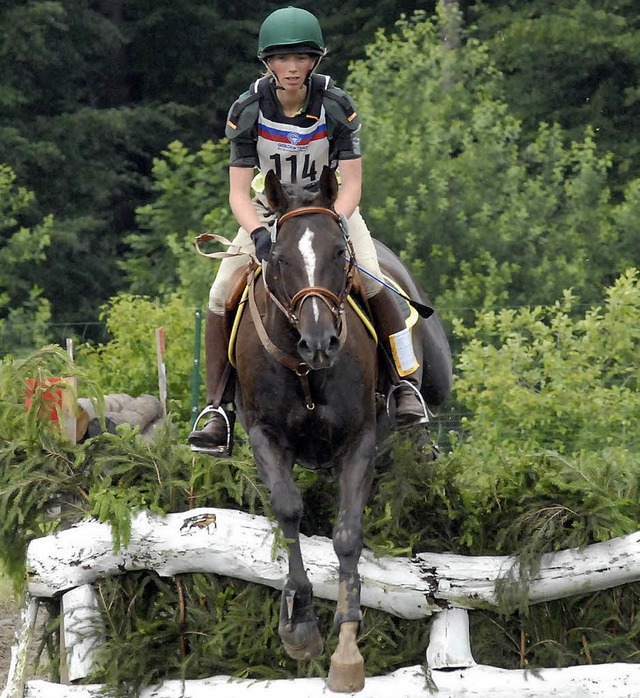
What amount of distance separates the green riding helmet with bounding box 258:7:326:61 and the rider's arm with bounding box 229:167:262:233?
542 mm

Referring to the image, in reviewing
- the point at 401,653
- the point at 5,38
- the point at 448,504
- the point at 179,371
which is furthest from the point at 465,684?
the point at 5,38

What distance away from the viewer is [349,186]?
6809mm

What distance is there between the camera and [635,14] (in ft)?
80.2

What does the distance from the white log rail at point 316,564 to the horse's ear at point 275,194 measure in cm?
152

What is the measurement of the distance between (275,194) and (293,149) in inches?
20.2

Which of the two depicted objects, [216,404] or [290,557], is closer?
[290,557]

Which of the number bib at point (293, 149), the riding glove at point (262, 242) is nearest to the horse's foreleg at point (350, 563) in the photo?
the riding glove at point (262, 242)

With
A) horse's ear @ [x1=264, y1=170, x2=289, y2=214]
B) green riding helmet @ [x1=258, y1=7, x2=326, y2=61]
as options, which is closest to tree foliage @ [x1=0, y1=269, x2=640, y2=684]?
horse's ear @ [x1=264, y1=170, x2=289, y2=214]

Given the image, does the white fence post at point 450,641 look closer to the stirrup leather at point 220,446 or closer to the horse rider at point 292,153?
Answer: the horse rider at point 292,153

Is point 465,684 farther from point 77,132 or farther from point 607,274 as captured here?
point 77,132

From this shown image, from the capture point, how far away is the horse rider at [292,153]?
6574 millimetres

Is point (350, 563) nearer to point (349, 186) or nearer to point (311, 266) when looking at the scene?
point (311, 266)

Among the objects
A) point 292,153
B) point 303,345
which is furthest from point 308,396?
point 292,153

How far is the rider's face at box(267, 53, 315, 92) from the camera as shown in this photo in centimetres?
655
